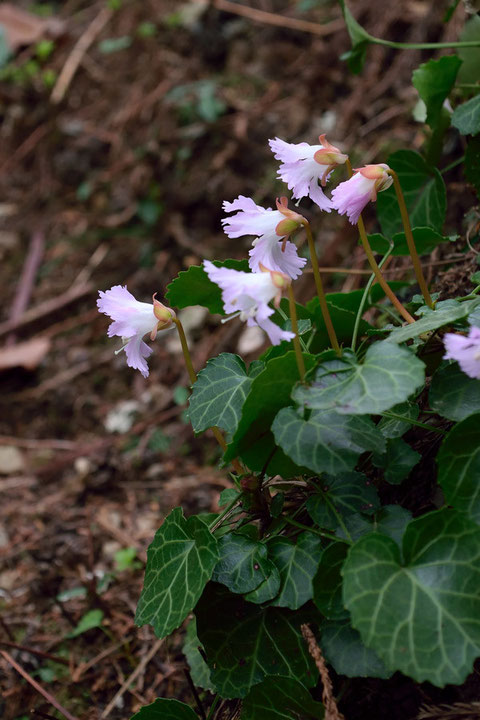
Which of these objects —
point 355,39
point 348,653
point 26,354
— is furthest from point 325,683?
point 26,354

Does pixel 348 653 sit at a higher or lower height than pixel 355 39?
lower

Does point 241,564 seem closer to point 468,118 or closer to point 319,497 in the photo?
point 319,497

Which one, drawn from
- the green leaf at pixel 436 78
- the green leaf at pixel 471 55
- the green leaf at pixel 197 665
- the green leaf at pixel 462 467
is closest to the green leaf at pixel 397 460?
the green leaf at pixel 462 467

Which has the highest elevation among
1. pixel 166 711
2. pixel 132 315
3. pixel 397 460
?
pixel 132 315

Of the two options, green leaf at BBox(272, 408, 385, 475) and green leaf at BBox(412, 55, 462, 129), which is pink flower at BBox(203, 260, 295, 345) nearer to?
green leaf at BBox(272, 408, 385, 475)

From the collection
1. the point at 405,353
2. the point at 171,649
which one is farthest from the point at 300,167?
the point at 171,649

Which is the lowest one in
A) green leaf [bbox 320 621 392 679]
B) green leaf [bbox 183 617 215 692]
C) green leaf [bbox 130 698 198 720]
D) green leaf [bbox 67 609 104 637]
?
green leaf [bbox 67 609 104 637]

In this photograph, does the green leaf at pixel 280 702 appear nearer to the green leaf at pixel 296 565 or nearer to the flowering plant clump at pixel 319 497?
the flowering plant clump at pixel 319 497

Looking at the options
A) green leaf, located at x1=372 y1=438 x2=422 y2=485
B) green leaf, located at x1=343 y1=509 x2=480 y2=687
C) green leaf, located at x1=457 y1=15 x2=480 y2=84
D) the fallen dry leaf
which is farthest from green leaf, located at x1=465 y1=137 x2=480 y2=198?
the fallen dry leaf
